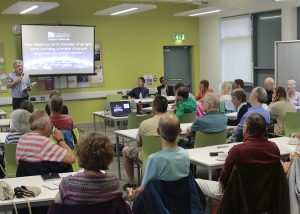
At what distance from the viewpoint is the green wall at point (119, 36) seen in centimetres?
1049

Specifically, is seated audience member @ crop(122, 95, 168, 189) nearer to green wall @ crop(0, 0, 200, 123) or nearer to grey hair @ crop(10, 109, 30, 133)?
grey hair @ crop(10, 109, 30, 133)

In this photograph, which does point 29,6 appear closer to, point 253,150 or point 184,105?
point 184,105

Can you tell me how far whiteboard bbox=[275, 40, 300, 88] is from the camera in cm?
966

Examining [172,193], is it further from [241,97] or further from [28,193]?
[241,97]

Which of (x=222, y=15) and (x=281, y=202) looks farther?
(x=222, y=15)

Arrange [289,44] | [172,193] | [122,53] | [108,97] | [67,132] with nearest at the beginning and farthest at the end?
[172,193]
[67,132]
[289,44]
[108,97]
[122,53]

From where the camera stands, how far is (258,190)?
3180 mm

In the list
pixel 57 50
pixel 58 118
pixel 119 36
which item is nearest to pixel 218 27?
pixel 119 36

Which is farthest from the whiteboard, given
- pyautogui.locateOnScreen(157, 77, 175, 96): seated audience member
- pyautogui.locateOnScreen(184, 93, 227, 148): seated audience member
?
pyautogui.locateOnScreen(184, 93, 227, 148): seated audience member

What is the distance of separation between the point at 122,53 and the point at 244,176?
357 inches

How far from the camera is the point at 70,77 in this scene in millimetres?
11102

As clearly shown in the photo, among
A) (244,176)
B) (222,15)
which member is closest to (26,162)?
(244,176)

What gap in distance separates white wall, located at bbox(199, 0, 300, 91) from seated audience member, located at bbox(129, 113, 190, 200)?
7.78m

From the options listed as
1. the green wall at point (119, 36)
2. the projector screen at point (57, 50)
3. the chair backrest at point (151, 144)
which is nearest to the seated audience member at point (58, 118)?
the chair backrest at point (151, 144)
